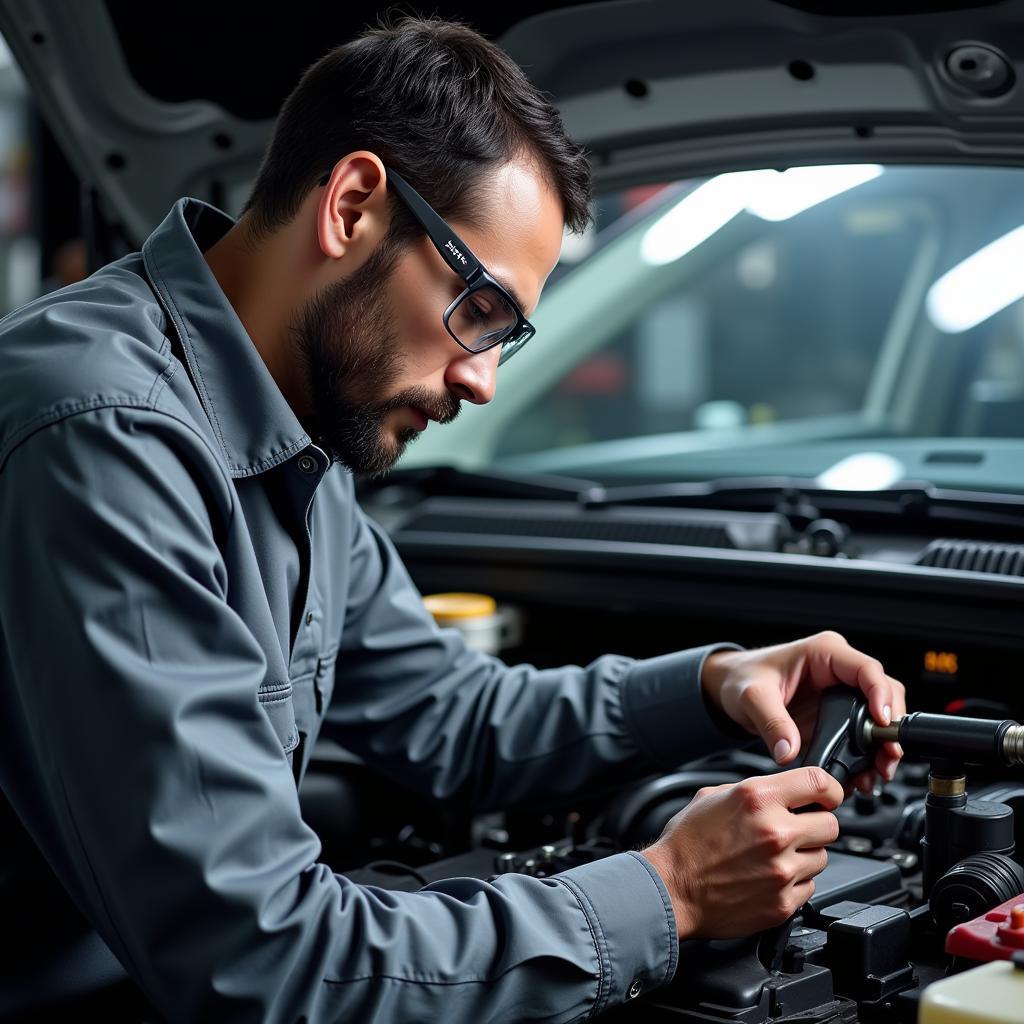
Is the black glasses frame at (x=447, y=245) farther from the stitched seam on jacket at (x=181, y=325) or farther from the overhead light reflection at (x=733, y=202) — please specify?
the overhead light reflection at (x=733, y=202)

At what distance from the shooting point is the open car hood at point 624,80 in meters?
1.48

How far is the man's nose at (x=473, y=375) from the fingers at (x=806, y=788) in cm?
47

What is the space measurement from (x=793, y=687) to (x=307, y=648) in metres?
0.51

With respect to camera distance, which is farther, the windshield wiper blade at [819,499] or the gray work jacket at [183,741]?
the windshield wiper blade at [819,499]

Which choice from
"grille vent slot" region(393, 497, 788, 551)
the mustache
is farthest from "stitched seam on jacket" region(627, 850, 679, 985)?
"grille vent slot" region(393, 497, 788, 551)

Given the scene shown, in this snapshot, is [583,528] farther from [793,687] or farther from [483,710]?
[793,687]

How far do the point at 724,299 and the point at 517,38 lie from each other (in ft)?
2.88

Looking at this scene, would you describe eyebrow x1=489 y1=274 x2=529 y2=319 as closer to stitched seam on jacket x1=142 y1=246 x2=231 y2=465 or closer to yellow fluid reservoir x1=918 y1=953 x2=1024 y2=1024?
stitched seam on jacket x1=142 y1=246 x2=231 y2=465

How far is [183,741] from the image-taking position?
0.96m

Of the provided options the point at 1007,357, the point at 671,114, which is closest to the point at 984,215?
the point at 1007,357

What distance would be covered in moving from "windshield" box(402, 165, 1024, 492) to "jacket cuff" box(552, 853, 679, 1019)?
3.17 feet

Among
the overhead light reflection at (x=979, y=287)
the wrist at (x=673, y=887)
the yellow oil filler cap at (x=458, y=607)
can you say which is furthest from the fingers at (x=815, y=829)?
the overhead light reflection at (x=979, y=287)

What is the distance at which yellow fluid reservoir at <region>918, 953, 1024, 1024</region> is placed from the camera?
836mm

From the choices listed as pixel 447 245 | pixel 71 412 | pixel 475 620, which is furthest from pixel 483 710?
pixel 71 412
